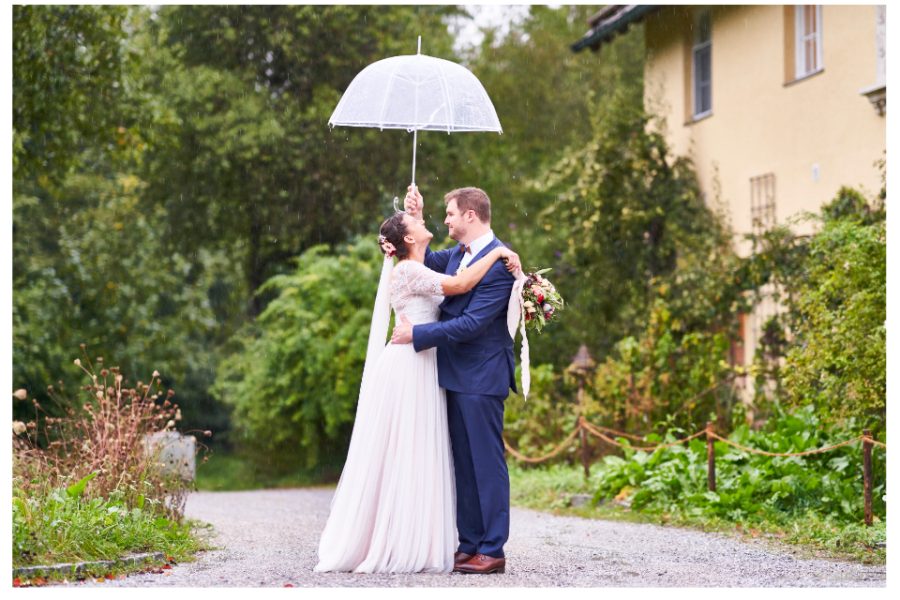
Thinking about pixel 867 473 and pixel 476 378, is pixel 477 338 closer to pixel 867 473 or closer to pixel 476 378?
pixel 476 378

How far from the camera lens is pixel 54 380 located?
2036 centimetres

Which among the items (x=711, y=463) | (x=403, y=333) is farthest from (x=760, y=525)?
(x=403, y=333)

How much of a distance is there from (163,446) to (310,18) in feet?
54.7

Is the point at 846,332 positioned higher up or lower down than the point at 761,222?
lower down

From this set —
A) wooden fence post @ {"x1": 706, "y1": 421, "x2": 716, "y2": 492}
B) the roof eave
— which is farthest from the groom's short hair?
the roof eave

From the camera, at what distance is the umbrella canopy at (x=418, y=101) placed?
7164 millimetres

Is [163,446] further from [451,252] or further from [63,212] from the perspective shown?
[63,212]

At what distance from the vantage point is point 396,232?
275 inches

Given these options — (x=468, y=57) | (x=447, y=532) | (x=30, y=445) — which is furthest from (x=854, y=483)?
(x=468, y=57)

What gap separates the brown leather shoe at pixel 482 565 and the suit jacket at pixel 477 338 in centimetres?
91

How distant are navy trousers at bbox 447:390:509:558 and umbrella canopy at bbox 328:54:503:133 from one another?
1.63m

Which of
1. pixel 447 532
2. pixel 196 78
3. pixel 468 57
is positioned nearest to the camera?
pixel 447 532

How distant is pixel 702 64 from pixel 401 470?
12463mm

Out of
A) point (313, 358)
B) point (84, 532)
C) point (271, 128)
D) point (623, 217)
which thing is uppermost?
point (271, 128)
